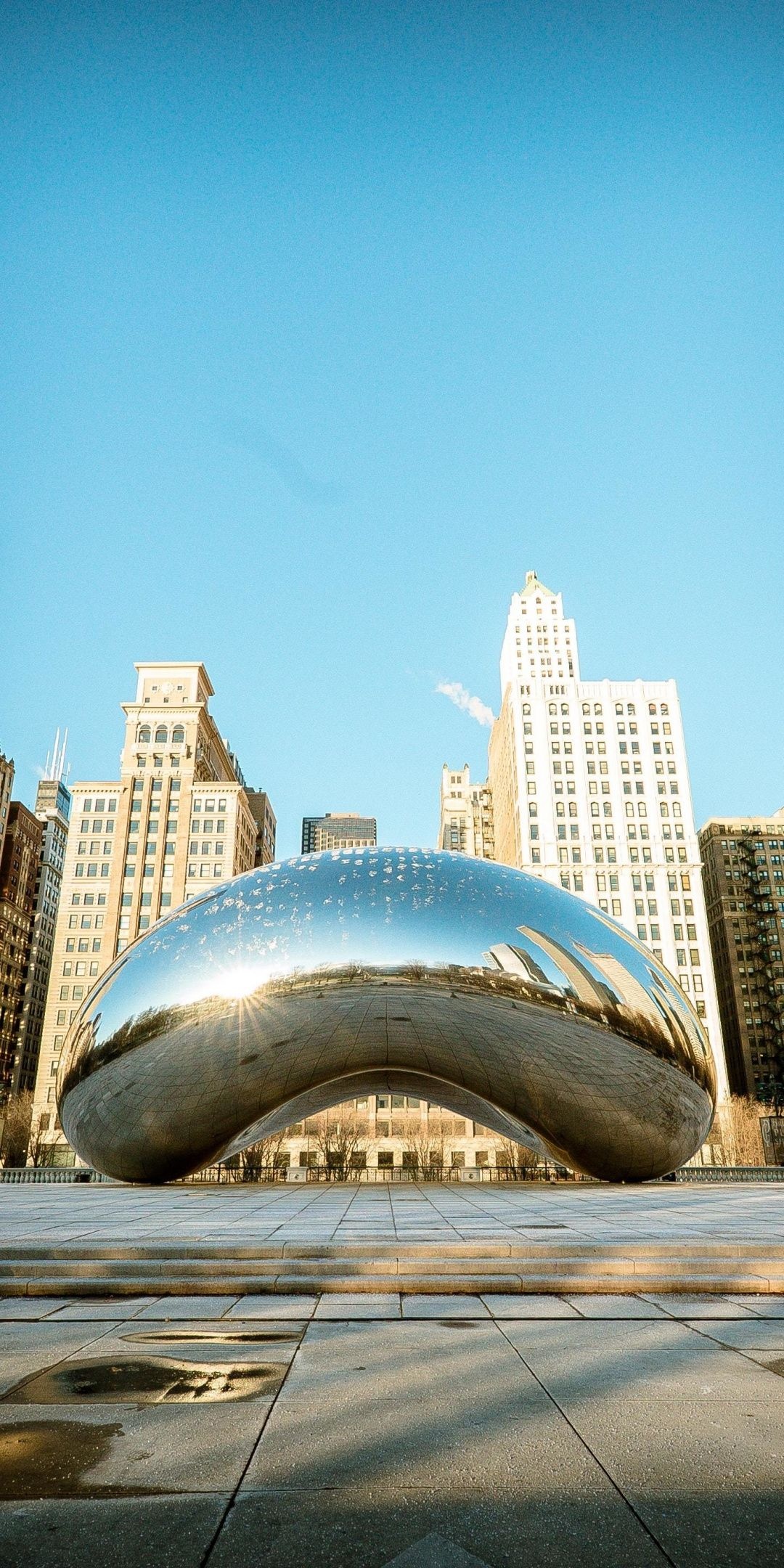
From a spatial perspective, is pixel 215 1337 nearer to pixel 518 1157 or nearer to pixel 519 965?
pixel 519 965

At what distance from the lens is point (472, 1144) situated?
76938 mm

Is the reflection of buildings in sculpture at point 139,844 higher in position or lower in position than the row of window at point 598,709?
lower

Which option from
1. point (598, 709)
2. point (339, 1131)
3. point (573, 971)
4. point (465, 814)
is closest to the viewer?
point (573, 971)

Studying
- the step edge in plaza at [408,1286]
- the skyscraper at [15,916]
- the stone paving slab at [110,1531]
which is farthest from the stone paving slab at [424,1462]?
the skyscraper at [15,916]

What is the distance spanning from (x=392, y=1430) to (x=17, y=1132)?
2269 inches

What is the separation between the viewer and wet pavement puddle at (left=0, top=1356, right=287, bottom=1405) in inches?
152


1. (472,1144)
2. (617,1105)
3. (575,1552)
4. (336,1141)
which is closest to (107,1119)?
(617,1105)

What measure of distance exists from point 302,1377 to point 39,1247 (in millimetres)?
3590

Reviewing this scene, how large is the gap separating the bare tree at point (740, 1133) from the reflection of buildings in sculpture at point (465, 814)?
205 feet

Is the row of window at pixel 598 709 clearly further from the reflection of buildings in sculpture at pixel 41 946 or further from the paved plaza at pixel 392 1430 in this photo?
the paved plaza at pixel 392 1430

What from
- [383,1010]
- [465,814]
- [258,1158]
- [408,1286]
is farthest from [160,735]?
[408,1286]

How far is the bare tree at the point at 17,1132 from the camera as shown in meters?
45.6

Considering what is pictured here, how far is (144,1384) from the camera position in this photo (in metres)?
4.04

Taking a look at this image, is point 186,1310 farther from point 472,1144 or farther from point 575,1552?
point 472,1144
